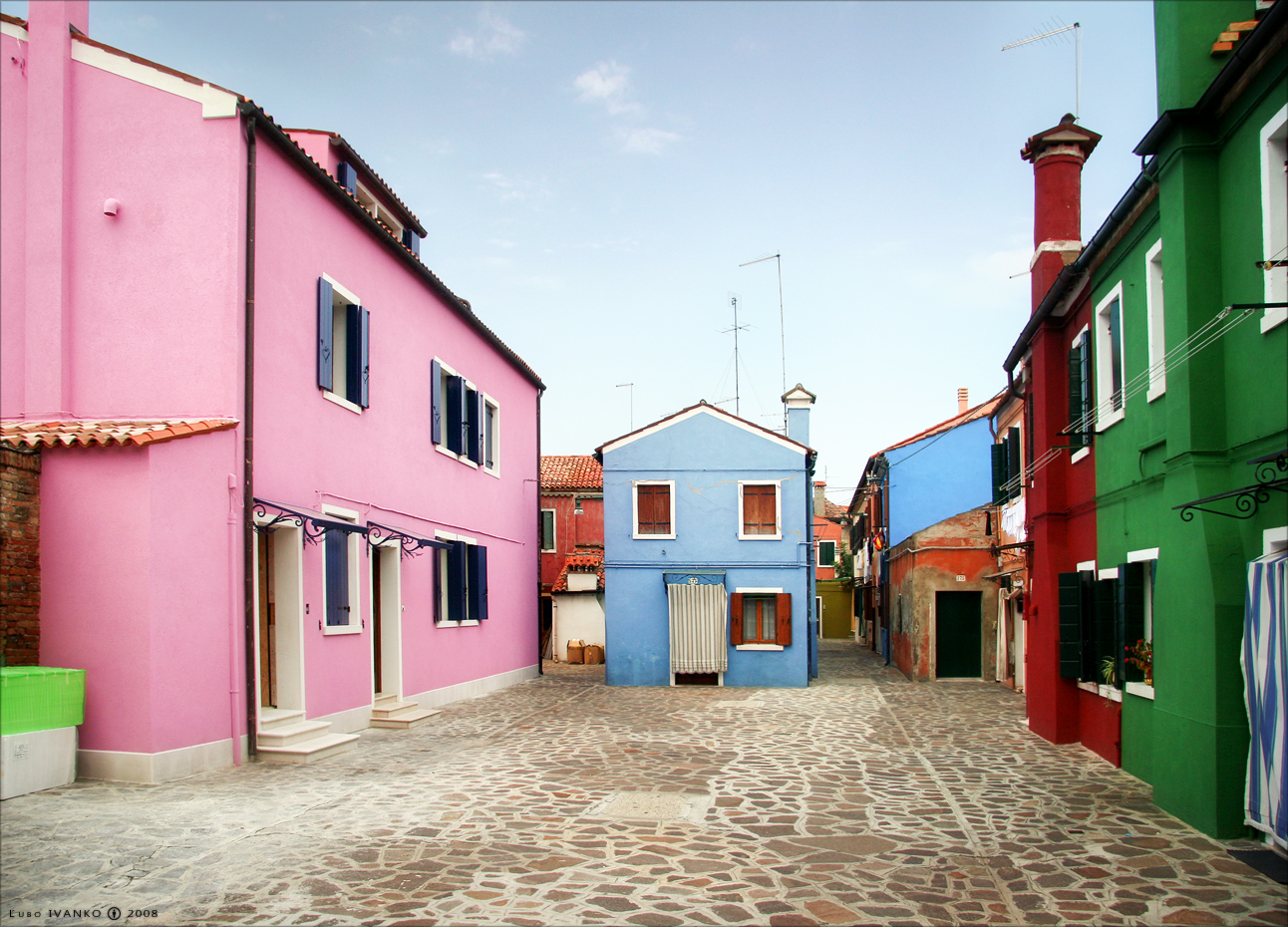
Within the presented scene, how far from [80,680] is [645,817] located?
4950mm

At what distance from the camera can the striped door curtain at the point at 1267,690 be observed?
19.9 feet

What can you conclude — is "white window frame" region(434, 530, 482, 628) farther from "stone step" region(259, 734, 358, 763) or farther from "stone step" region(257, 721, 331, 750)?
"stone step" region(259, 734, 358, 763)

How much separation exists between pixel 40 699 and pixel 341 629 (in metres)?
4.13

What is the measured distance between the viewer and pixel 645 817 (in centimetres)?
776

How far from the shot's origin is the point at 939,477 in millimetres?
25250

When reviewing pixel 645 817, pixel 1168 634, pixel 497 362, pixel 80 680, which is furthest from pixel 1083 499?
pixel 497 362

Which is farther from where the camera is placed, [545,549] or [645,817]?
[545,549]

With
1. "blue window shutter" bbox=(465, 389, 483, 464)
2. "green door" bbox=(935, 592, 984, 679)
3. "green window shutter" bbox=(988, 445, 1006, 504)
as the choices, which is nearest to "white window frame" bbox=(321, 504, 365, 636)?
"blue window shutter" bbox=(465, 389, 483, 464)

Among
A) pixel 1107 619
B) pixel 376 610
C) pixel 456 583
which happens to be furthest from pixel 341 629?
pixel 1107 619

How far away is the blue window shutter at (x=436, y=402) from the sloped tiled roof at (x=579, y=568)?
455 inches

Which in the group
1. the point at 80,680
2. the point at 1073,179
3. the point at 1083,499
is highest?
the point at 1073,179

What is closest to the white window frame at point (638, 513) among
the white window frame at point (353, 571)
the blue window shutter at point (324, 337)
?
the white window frame at point (353, 571)

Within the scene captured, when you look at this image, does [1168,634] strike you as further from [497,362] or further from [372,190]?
[497,362]

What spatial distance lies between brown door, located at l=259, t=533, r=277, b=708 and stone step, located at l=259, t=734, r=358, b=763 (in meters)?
0.90
